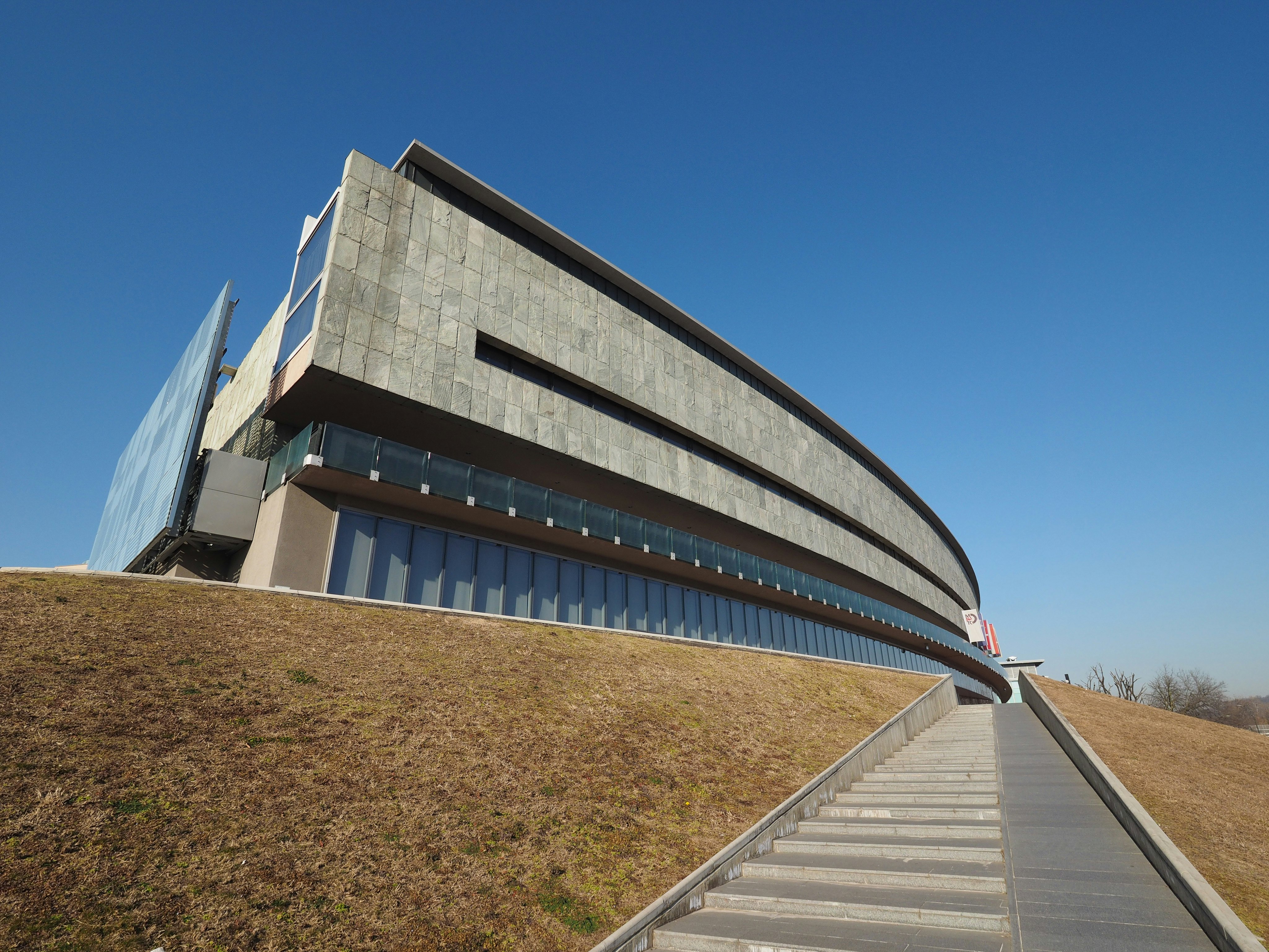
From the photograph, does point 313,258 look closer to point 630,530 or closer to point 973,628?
point 630,530

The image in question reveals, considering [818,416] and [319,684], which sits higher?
[818,416]

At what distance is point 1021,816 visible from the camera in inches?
419

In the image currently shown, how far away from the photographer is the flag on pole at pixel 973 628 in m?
82.6

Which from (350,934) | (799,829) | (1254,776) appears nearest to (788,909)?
(799,829)

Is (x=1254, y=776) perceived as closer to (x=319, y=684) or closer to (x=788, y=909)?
(x=788, y=909)

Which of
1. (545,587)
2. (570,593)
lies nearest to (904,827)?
(545,587)

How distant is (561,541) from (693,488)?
8861mm

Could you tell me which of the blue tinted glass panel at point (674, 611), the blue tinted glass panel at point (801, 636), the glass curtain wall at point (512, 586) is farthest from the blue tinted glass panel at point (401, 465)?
the blue tinted glass panel at point (801, 636)

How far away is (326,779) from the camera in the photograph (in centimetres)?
862

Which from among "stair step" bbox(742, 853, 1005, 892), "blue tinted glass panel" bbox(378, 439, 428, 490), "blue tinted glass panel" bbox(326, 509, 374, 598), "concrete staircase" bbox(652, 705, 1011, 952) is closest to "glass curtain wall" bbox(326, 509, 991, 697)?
"blue tinted glass panel" bbox(326, 509, 374, 598)

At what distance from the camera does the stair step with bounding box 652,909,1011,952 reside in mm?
6445

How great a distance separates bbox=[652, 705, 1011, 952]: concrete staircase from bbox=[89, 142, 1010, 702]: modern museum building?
14.3 metres

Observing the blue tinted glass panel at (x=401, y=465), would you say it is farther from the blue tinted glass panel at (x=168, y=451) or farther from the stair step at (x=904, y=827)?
the stair step at (x=904, y=827)

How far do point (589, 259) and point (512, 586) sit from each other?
1441 centimetres
